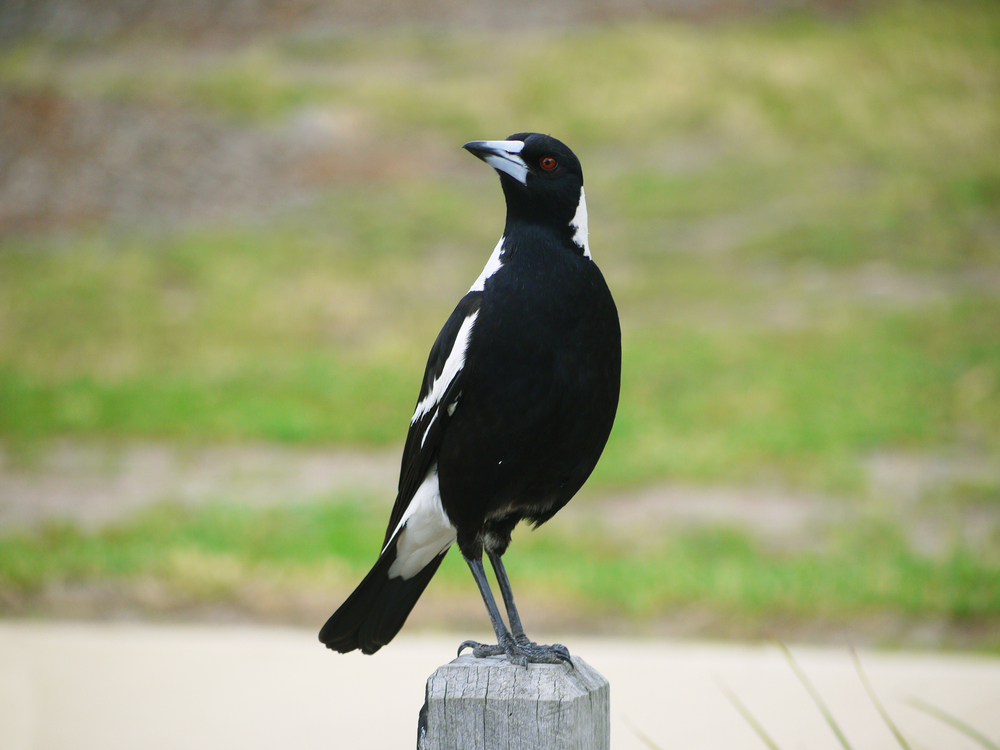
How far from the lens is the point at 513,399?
1790 millimetres

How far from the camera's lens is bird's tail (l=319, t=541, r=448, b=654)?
1968 millimetres

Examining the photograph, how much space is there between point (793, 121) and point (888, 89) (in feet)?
3.05

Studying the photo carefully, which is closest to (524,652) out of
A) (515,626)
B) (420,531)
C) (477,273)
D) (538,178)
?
(515,626)

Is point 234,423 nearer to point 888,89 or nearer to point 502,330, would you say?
point 502,330

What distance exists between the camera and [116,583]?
4.82 metres

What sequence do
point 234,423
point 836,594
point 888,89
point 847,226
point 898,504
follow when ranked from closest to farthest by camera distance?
point 836,594, point 898,504, point 234,423, point 847,226, point 888,89

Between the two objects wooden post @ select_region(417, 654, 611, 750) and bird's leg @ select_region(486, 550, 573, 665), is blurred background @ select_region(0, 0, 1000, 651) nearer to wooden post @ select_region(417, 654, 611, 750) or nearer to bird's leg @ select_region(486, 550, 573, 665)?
bird's leg @ select_region(486, 550, 573, 665)

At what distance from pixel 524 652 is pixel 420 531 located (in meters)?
0.40

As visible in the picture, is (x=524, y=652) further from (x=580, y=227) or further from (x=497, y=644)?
(x=580, y=227)

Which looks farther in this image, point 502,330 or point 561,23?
point 561,23

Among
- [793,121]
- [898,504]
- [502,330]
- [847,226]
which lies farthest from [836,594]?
[793,121]

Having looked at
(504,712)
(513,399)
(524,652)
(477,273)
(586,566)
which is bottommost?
(504,712)

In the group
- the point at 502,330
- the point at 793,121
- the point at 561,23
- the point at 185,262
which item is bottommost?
the point at 502,330

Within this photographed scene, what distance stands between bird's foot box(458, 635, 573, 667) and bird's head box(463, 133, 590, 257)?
Result: 2.48 feet
